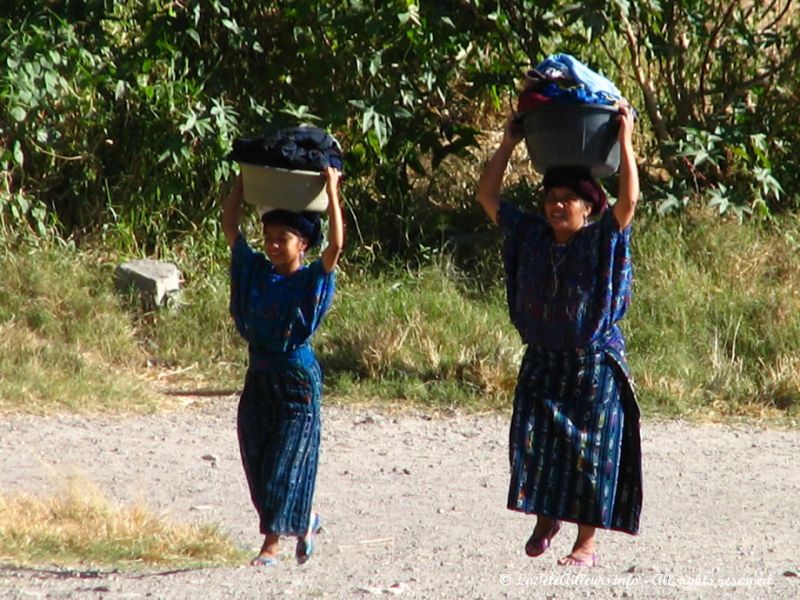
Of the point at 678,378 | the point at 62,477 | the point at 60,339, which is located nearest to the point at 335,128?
the point at 60,339

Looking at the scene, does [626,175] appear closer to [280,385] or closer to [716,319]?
[280,385]

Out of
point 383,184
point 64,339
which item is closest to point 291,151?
point 64,339

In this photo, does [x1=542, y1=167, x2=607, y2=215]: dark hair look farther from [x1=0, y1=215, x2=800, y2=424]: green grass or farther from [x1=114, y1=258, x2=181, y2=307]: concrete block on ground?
[x1=114, y1=258, x2=181, y2=307]: concrete block on ground

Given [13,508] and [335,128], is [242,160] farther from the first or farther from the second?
[335,128]

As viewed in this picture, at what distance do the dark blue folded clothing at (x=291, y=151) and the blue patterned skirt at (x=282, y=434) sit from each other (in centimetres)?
63

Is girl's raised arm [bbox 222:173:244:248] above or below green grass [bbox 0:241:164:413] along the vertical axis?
above

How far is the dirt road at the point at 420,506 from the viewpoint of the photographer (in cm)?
459

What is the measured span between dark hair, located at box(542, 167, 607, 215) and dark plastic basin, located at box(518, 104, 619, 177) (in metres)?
0.03

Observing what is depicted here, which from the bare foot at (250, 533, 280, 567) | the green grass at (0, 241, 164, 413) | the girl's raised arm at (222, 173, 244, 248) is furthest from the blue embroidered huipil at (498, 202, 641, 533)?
the green grass at (0, 241, 164, 413)

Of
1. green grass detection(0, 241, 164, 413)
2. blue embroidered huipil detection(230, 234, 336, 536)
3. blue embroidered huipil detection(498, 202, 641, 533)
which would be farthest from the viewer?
green grass detection(0, 241, 164, 413)

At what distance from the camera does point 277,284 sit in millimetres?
5016

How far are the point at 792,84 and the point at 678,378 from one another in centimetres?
240

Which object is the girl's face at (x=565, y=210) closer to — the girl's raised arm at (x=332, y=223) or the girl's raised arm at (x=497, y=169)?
the girl's raised arm at (x=497, y=169)

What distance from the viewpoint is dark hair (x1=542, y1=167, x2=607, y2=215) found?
473 cm
